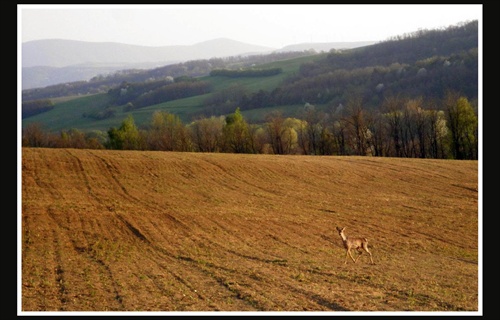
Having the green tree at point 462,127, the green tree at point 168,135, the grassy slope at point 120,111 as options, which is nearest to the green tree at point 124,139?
the green tree at point 168,135

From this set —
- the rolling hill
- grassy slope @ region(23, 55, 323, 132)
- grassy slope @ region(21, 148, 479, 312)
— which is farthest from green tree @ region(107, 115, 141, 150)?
grassy slope @ region(23, 55, 323, 132)

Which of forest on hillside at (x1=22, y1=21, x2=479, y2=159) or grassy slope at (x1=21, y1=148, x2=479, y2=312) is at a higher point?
forest on hillside at (x1=22, y1=21, x2=479, y2=159)

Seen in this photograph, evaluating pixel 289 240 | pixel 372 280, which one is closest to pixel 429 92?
pixel 289 240

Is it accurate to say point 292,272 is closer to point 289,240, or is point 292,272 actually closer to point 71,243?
point 289,240

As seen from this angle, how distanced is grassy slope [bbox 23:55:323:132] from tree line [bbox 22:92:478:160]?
35.8m

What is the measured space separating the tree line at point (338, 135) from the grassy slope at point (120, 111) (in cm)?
3584

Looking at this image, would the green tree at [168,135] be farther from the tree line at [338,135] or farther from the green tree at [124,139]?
the green tree at [124,139]

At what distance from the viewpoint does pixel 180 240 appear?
2227 cm

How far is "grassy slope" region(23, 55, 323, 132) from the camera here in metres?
116

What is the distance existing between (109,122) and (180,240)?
102m

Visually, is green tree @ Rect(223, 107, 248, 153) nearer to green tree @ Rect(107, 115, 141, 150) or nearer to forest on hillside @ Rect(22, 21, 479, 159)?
forest on hillside @ Rect(22, 21, 479, 159)

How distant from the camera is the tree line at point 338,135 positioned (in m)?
62.0

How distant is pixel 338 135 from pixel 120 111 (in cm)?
7663

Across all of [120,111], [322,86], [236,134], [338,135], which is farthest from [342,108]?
[120,111]
